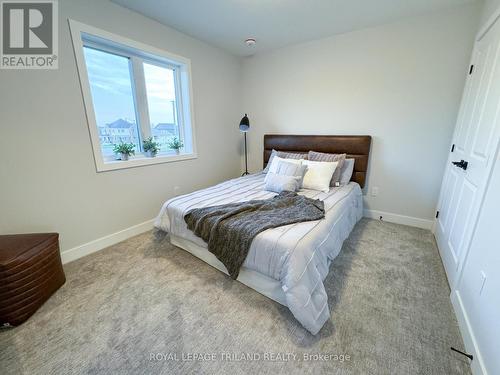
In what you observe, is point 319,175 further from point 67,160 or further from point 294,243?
point 67,160

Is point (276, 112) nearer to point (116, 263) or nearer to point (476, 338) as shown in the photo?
point (116, 263)

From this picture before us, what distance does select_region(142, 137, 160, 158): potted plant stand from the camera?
2646 millimetres

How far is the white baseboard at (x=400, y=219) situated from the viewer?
264 centimetres

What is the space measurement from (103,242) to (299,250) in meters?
2.11

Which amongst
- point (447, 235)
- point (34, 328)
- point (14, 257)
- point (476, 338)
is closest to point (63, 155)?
point (14, 257)

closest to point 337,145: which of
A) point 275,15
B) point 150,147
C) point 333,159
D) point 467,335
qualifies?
point 333,159

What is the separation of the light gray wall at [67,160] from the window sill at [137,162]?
6cm

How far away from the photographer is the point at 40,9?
1.72 m

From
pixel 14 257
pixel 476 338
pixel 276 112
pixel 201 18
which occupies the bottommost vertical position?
pixel 476 338

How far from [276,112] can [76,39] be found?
8.32 ft

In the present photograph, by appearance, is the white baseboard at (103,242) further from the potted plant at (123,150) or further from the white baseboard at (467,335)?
the white baseboard at (467,335)

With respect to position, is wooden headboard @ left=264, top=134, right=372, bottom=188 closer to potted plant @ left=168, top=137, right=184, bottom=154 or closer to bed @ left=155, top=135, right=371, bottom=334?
bed @ left=155, top=135, right=371, bottom=334

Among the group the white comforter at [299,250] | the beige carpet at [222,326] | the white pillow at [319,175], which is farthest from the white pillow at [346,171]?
the beige carpet at [222,326]

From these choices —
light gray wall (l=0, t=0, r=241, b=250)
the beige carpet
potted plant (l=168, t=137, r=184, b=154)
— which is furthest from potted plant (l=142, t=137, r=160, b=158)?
the beige carpet
